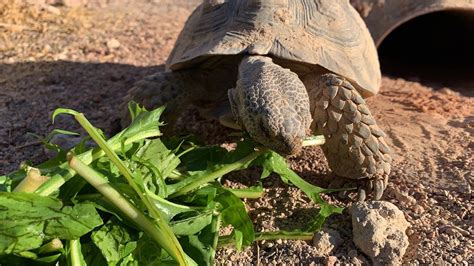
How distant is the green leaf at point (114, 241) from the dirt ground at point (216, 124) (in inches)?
17.4

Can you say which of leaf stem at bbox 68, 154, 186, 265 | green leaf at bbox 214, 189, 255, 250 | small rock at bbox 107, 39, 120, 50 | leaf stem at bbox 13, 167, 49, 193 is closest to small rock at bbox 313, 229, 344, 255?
green leaf at bbox 214, 189, 255, 250

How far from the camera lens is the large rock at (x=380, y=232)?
2.17 m

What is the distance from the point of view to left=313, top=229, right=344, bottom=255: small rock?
224 cm

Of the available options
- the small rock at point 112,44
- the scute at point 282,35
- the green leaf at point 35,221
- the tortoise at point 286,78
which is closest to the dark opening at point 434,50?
the tortoise at point 286,78

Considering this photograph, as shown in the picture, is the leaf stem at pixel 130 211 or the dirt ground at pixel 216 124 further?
the dirt ground at pixel 216 124

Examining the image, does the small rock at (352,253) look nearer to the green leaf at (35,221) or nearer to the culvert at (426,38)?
the green leaf at (35,221)

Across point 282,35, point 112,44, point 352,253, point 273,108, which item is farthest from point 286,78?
point 112,44

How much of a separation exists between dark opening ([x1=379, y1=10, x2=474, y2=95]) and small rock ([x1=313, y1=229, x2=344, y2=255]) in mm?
2836

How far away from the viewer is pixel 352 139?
8.81ft

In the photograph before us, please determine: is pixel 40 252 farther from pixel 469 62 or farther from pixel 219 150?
pixel 469 62

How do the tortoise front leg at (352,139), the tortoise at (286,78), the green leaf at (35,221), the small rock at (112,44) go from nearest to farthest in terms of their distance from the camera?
the green leaf at (35,221), the tortoise at (286,78), the tortoise front leg at (352,139), the small rock at (112,44)

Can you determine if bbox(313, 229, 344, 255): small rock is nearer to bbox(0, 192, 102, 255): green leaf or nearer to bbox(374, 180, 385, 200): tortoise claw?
bbox(374, 180, 385, 200): tortoise claw

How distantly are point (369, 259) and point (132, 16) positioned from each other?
4265 mm

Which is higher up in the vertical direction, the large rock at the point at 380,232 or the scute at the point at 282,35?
the scute at the point at 282,35
